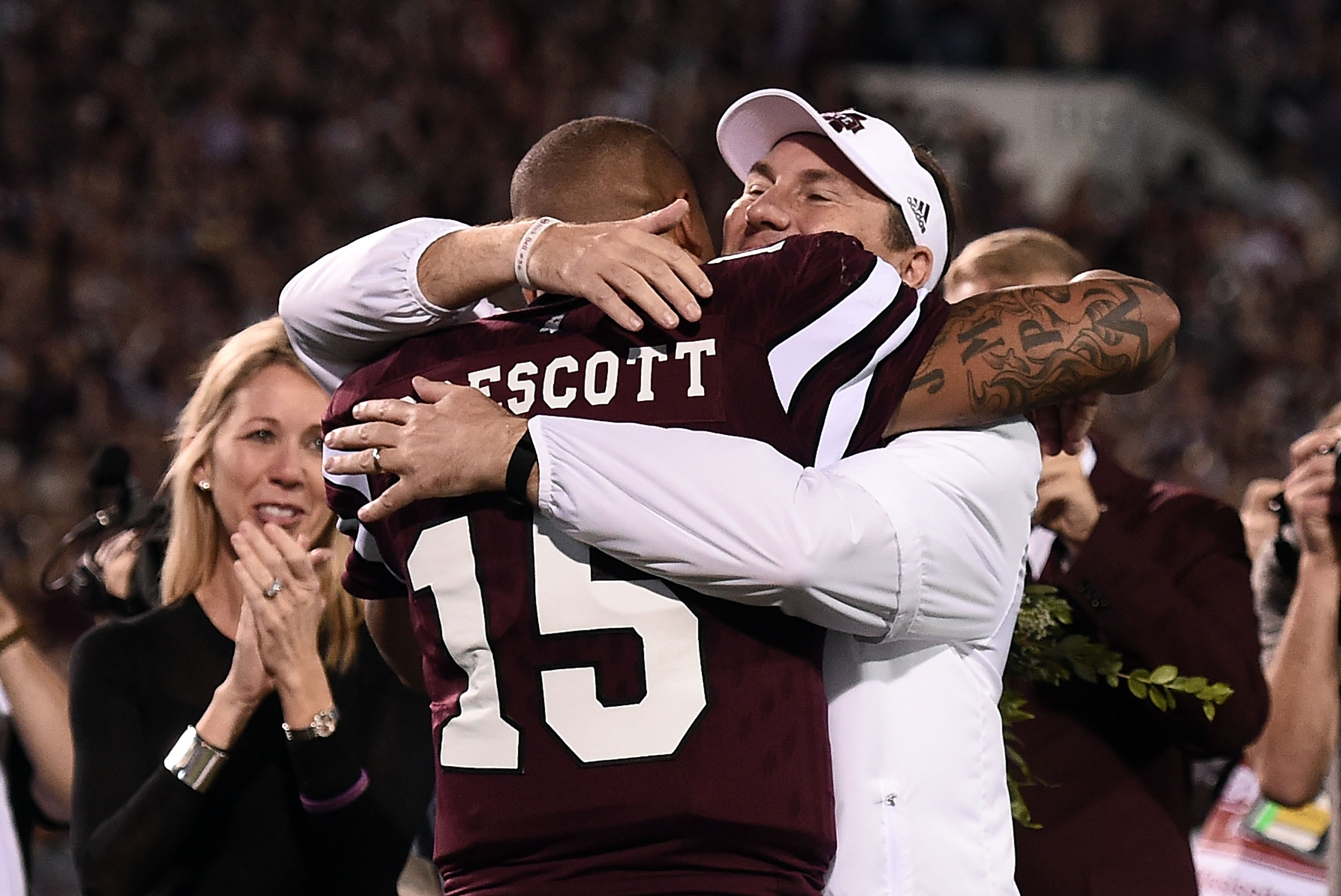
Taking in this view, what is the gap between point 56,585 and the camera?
3631 millimetres

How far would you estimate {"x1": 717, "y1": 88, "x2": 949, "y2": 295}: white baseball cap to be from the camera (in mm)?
2549

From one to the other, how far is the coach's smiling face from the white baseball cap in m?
0.02

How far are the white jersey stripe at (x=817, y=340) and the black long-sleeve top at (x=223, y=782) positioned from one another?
3.73 ft

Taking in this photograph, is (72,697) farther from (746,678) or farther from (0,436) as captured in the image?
(0,436)

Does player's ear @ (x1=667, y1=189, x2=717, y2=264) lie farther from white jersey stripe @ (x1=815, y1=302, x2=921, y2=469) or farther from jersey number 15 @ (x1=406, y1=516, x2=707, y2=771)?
jersey number 15 @ (x1=406, y1=516, x2=707, y2=771)

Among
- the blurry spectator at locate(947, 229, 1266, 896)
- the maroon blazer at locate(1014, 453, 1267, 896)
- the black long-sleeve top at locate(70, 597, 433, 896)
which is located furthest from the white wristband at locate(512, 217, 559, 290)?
the maroon blazer at locate(1014, 453, 1267, 896)

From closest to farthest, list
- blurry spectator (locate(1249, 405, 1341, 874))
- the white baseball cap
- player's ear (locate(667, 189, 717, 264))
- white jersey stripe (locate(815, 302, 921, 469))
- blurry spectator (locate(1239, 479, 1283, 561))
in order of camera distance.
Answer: white jersey stripe (locate(815, 302, 921, 469))
player's ear (locate(667, 189, 717, 264))
the white baseball cap
blurry spectator (locate(1249, 405, 1341, 874))
blurry spectator (locate(1239, 479, 1283, 561))

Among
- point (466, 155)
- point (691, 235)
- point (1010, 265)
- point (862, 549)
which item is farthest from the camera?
point (466, 155)

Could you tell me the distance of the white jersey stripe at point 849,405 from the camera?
213 cm

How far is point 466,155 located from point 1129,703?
8.49 m

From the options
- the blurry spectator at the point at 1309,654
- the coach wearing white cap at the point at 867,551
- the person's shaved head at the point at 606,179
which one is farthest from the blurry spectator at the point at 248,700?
the blurry spectator at the point at 1309,654

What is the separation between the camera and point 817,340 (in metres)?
2.08

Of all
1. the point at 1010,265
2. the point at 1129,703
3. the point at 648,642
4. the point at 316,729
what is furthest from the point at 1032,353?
the point at 316,729

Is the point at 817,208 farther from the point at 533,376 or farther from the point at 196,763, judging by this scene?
the point at 196,763
